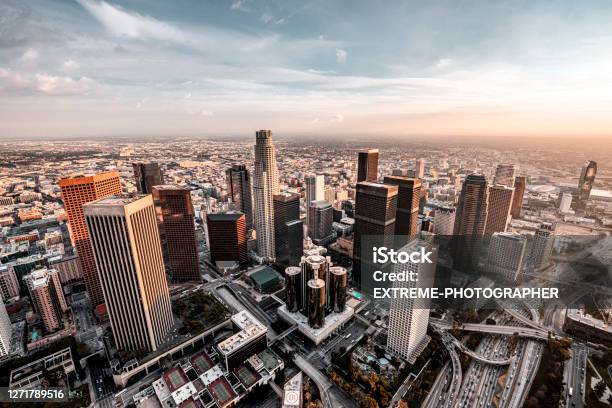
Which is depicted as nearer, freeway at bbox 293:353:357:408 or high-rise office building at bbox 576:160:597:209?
freeway at bbox 293:353:357:408

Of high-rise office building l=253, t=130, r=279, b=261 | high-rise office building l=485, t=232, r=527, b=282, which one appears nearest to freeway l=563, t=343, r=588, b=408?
high-rise office building l=485, t=232, r=527, b=282

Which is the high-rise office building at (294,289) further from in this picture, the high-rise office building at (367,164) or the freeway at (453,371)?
the high-rise office building at (367,164)

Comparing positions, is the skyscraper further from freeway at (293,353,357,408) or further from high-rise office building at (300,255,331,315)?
freeway at (293,353,357,408)

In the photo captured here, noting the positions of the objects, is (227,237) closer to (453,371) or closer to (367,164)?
(367,164)

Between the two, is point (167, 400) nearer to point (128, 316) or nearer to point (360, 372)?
point (128, 316)

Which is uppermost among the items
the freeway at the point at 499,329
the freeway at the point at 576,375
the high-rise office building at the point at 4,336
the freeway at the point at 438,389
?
the high-rise office building at the point at 4,336

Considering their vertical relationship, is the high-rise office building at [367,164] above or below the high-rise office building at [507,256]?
above

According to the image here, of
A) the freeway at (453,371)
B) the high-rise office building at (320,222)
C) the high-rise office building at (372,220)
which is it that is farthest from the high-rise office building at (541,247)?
the high-rise office building at (320,222)
